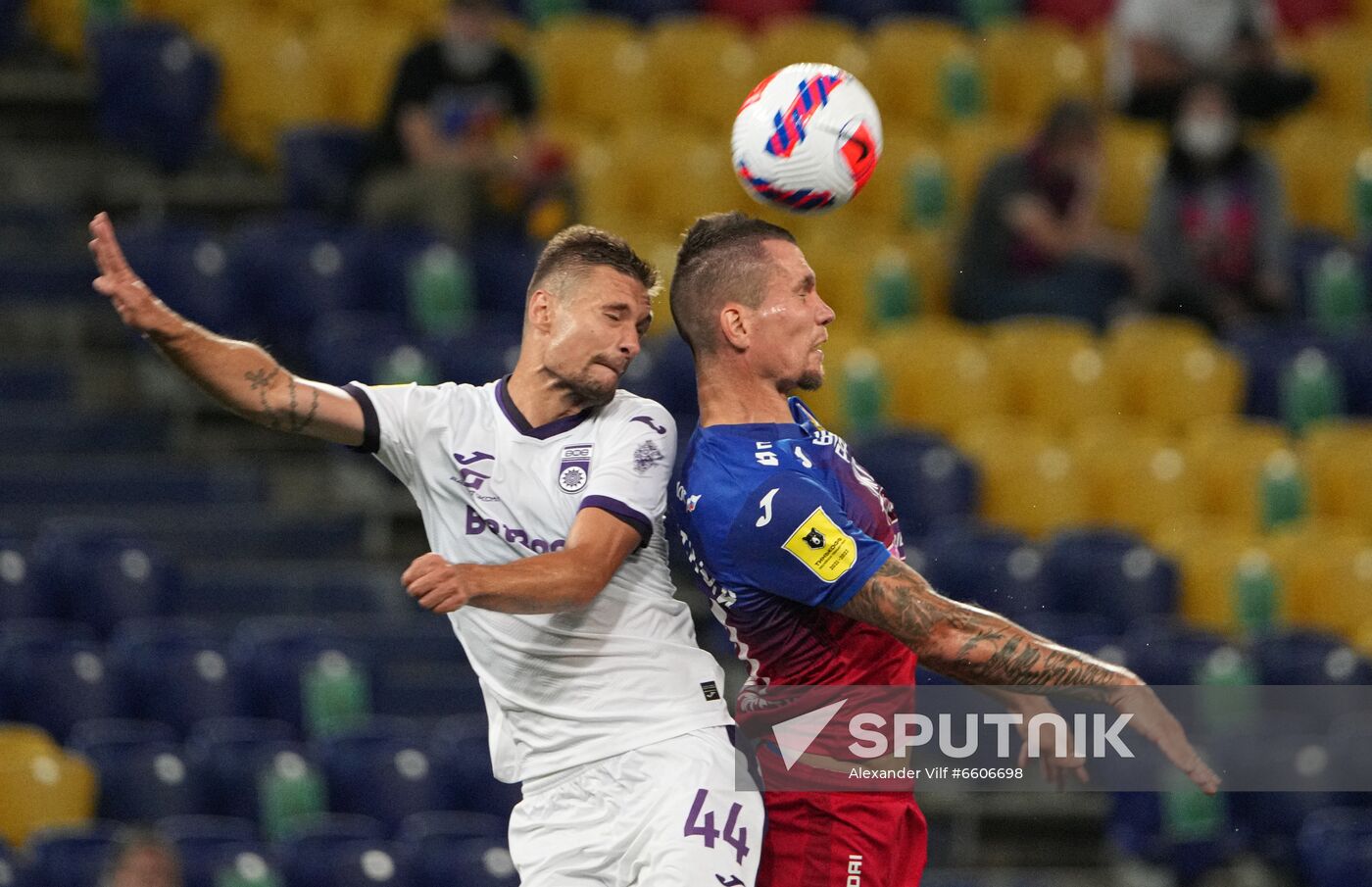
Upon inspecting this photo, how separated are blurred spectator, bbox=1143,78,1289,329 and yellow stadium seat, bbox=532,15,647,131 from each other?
2.65m

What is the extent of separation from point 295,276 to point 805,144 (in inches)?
194

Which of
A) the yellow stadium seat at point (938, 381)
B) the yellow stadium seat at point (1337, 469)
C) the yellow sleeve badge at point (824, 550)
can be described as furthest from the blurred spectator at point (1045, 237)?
the yellow sleeve badge at point (824, 550)

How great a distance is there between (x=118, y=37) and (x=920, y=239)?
150 inches

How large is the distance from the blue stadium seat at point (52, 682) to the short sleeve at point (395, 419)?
3311 millimetres

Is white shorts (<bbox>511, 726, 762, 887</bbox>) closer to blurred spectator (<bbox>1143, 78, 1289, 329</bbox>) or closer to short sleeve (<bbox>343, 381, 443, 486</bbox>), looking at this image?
short sleeve (<bbox>343, 381, 443, 486</bbox>)

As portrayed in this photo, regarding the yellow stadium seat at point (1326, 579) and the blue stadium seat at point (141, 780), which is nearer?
the blue stadium seat at point (141, 780)

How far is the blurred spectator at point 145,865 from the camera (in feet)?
21.2

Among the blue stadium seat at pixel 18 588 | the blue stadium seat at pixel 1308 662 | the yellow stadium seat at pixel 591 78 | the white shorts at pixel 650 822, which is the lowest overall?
the white shorts at pixel 650 822

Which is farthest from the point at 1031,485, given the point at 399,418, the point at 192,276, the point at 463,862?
the point at 399,418

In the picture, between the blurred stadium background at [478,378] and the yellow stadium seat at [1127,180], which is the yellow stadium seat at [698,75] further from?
the yellow stadium seat at [1127,180]

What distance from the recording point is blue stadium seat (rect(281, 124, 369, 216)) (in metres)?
10.4

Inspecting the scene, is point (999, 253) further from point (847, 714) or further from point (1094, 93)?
point (847, 714)

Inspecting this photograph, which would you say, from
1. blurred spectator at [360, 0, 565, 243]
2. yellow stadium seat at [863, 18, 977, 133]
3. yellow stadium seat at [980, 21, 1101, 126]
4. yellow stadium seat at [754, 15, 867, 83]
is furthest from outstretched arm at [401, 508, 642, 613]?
yellow stadium seat at [980, 21, 1101, 126]

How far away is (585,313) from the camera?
4.80 meters
